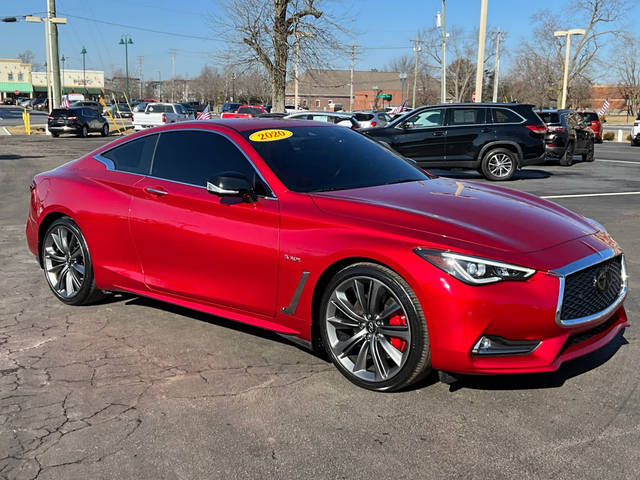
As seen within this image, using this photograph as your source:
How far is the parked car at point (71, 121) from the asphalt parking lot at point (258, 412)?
32.1 metres

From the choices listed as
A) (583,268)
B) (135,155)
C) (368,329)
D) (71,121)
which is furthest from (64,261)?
(71,121)

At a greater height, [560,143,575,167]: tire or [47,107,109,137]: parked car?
[47,107,109,137]: parked car

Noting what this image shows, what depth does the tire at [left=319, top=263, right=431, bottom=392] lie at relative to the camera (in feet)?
11.8

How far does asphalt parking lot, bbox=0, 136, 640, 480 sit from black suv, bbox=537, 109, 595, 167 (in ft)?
50.1

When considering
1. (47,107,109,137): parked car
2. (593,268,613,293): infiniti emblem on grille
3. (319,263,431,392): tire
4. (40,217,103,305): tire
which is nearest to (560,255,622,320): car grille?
(593,268,613,293): infiniti emblem on grille

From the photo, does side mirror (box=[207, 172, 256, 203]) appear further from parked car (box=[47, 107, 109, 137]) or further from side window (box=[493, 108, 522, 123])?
parked car (box=[47, 107, 109, 137])

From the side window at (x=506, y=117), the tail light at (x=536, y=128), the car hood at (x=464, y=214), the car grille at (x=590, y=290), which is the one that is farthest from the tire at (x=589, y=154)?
the car grille at (x=590, y=290)

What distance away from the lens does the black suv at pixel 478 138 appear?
15633mm

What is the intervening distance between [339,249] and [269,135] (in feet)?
4.40

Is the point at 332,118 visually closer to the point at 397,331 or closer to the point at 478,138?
the point at 478,138

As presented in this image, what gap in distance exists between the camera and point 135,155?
17.2 ft

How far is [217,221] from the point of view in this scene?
4.41 m

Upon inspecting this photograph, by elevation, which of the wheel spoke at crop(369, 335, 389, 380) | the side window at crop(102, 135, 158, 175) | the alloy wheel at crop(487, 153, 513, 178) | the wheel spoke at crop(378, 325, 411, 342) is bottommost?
the wheel spoke at crop(369, 335, 389, 380)

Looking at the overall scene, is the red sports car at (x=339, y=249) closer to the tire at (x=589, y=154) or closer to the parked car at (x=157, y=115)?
the tire at (x=589, y=154)
